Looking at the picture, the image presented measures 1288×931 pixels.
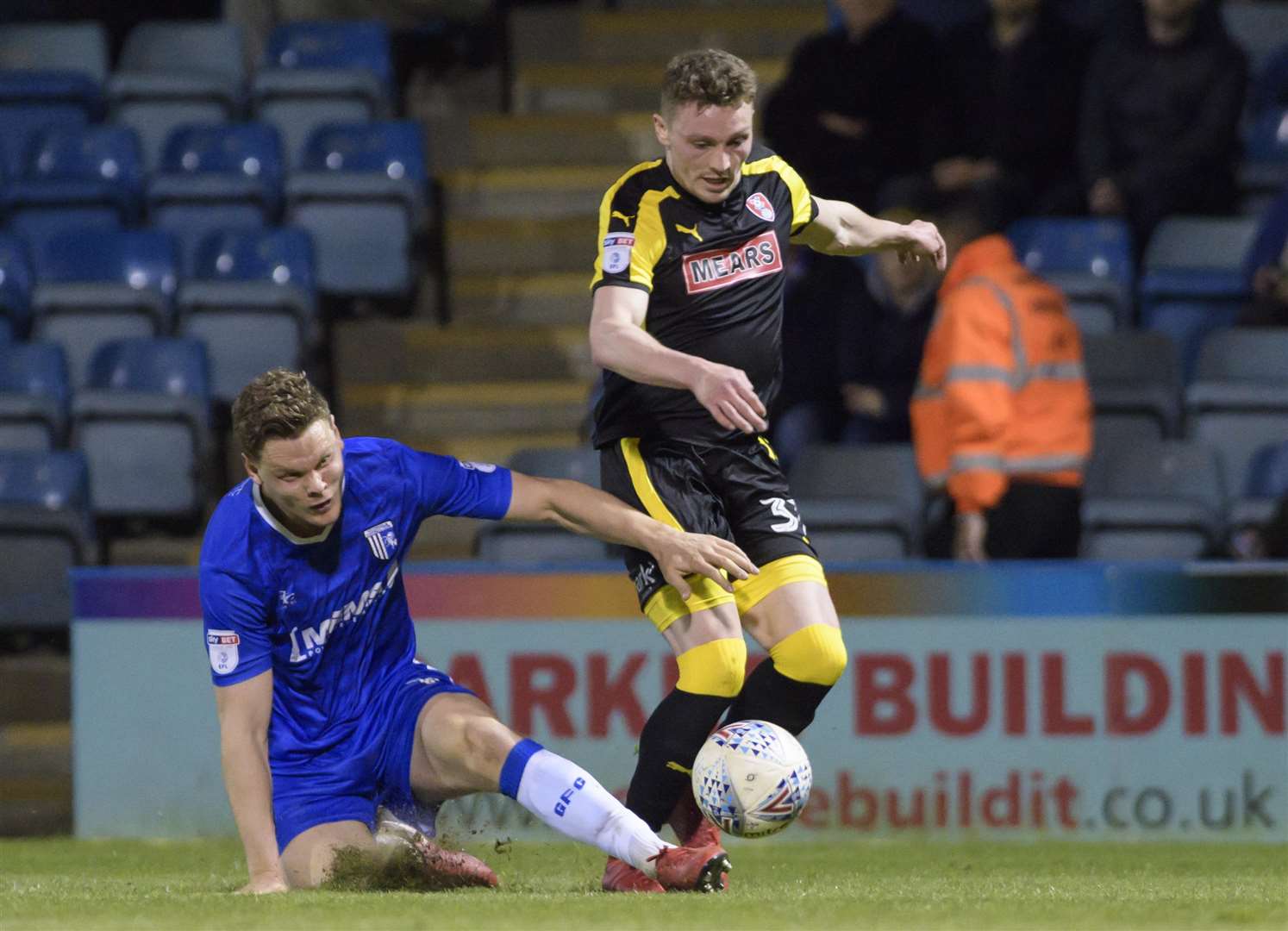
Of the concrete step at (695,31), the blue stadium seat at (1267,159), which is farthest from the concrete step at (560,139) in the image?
the blue stadium seat at (1267,159)

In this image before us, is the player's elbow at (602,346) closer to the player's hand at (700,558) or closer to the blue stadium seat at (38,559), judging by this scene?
the player's hand at (700,558)

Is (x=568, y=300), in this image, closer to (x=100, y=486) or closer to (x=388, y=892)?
(x=100, y=486)

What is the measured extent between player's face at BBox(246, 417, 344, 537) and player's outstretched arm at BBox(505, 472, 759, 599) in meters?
0.48

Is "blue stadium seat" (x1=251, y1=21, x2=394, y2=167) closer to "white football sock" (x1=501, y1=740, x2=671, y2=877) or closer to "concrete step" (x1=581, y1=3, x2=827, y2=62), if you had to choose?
"concrete step" (x1=581, y1=3, x2=827, y2=62)

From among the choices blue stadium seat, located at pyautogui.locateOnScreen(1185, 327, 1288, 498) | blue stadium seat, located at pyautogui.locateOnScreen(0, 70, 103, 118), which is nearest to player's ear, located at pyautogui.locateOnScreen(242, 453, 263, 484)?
blue stadium seat, located at pyautogui.locateOnScreen(1185, 327, 1288, 498)

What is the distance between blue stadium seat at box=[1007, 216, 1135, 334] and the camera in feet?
30.4

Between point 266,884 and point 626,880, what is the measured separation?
0.86 m

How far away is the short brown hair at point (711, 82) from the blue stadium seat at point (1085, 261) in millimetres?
4544

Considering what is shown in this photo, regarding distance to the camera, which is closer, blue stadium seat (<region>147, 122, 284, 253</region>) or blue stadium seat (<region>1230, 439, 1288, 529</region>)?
blue stadium seat (<region>1230, 439, 1288, 529</region>)

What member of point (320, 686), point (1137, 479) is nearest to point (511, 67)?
point (1137, 479)

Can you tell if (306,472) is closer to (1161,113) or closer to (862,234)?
(862,234)

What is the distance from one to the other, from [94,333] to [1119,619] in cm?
518

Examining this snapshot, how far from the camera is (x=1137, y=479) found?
8305 mm

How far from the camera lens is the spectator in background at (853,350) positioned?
8531 millimetres
